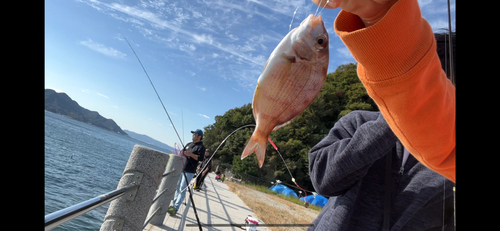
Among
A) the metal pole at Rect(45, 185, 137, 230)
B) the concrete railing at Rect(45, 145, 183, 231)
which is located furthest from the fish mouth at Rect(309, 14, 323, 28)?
the concrete railing at Rect(45, 145, 183, 231)

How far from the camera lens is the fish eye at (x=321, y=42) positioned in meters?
0.87

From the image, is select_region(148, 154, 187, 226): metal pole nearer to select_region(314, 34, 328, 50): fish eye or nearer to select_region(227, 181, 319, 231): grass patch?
select_region(227, 181, 319, 231): grass patch

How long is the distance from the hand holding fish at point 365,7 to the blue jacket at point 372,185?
837 millimetres

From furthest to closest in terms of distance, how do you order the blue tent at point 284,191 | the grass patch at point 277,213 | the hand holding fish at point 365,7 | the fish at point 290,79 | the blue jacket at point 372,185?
1. the blue tent at point 284,191
2. the grass patch at point 277,213
3. the blue jacket at point 372,185
4. the fish at point 290,79
5. the hand holding fish at point 365,7

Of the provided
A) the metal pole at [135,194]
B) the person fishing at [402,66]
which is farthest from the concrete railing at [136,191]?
the person fishing at [402,66]

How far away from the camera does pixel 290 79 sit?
2.66ft

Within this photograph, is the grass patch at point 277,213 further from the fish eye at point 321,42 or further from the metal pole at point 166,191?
the fish eye at point 321,42

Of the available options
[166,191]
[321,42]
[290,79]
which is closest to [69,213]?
[290,79]

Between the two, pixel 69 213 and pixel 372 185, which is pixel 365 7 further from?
pixel 69 213

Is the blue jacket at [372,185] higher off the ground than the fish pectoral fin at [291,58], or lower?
lower
